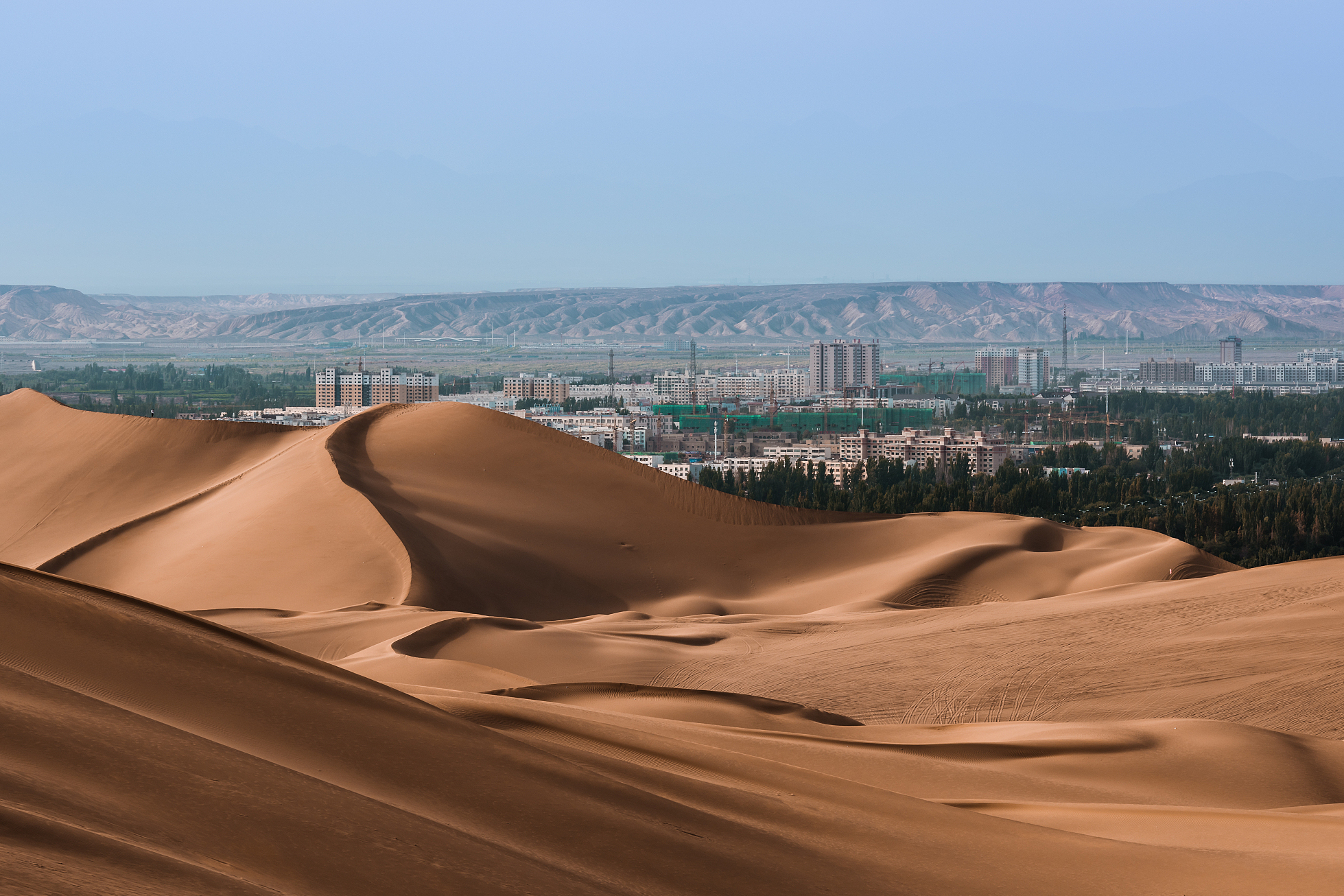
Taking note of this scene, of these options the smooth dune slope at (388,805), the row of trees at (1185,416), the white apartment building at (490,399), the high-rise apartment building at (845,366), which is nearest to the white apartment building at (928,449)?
the row of trees at (1185,416)

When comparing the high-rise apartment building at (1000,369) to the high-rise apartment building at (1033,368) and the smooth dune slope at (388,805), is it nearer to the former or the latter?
the high-rise apartment building at (1033,368)

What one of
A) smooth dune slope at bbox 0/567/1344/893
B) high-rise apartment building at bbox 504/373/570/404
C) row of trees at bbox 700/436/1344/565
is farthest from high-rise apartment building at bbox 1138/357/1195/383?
smooth dune slope at bbox 0/567/1344/893

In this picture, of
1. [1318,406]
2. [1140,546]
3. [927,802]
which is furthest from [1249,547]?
[1318,406]

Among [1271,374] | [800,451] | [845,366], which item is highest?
[845,366]

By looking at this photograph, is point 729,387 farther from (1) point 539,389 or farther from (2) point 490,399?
(2) point 490,399

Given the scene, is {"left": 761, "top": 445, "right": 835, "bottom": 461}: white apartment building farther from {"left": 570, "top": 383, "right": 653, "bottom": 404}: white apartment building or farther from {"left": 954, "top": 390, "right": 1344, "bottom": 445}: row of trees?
{"left": 570, "top": 383, "right": 653, "bottom": 404}: white apartment building

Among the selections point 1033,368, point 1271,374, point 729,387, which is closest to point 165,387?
point 729,387

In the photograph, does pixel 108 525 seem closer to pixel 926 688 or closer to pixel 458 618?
pixel 458 618
